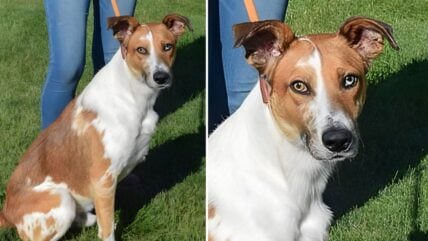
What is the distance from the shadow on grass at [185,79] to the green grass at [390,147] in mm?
374

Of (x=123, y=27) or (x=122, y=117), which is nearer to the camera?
(x=123, y=27)

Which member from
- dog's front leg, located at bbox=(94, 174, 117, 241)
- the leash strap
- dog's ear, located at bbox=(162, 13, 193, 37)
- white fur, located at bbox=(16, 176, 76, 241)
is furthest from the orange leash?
white fur, located at bbox=(16, 176, 76, 241)

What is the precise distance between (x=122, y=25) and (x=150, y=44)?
0.10 m

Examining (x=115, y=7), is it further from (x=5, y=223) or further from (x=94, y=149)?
(x=5, y=223)

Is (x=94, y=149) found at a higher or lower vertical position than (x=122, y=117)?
lower

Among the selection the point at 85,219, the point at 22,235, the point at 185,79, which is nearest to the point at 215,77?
the point at 185,79

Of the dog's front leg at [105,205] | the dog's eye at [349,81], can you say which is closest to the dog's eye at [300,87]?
the dog's eye at [349,81]

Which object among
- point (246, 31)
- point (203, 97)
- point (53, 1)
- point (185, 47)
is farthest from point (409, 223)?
point (53, 1)

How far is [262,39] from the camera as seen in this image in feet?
6.27

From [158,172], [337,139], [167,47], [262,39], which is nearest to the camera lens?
[337,139]

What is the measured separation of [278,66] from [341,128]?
0.24 metres

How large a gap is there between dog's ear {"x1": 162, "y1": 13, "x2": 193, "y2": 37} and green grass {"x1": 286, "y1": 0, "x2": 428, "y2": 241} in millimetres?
403

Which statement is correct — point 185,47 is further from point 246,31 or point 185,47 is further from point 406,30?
point 406,30

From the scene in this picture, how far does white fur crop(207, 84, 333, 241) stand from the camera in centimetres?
204
